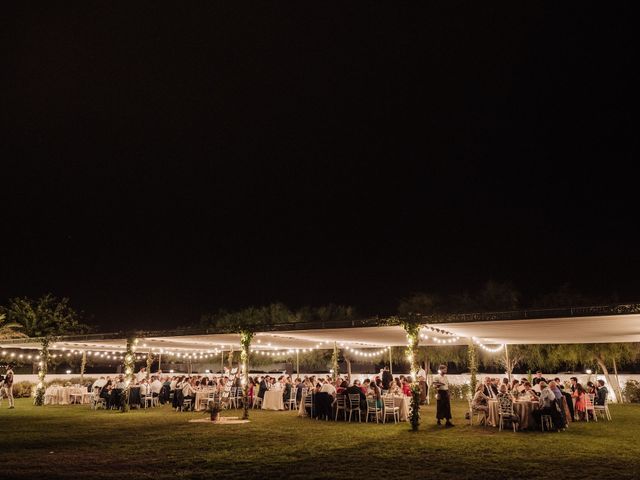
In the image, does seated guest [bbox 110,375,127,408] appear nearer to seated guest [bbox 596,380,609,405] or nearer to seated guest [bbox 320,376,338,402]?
seated guest [bbox 320,376,338,402]

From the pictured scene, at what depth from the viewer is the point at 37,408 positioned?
62.3ft

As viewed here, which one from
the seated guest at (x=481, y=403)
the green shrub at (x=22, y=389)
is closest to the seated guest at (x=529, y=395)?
the seated guest at (x=481, y=403)

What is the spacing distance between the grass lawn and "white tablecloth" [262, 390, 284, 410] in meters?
3.74

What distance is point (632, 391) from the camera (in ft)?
70.5

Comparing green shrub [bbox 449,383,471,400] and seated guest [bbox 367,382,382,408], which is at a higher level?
seated guest [bbox 367,382,382,408]

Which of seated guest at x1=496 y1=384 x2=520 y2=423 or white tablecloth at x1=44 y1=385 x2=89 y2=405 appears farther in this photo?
white tablecloth at x1=44 y1=385 x2=89 y2=405

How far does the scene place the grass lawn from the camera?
25.3 feet

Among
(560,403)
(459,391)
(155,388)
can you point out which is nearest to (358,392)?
(560,403)

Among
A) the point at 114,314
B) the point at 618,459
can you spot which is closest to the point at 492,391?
the point at 618,459

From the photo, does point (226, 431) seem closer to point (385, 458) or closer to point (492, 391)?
point (385, 458)

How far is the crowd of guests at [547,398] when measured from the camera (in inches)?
489

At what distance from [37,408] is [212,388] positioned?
256 inches

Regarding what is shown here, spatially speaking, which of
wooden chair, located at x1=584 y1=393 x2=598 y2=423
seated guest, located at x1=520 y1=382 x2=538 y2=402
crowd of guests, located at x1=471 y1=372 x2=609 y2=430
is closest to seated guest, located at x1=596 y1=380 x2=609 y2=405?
crowd of guests, located at x1=471 y1=372 x2=609 y2=430

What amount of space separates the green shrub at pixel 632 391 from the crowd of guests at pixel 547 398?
7.00 m
